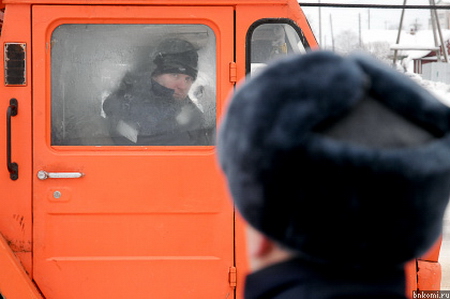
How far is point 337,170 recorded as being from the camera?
2.64 ft

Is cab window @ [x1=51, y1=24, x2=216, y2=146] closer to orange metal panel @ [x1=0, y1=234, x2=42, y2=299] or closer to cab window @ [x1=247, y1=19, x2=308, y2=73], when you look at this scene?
cab window @ [x1=247, y1=19, x2=308, y2=73]

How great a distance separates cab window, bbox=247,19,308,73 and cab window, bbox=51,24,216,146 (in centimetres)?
20

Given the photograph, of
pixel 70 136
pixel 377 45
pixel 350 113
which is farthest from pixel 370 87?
pixel 377 45

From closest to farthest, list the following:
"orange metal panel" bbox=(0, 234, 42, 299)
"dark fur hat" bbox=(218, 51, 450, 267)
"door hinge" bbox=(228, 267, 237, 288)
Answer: "dark fur hat" bbox=(218, 51, 450, 267) → "orange metal panel" bbox=(0, 234, 42, 299) → "door hinge" bbox=(228, 267, 237, 288)

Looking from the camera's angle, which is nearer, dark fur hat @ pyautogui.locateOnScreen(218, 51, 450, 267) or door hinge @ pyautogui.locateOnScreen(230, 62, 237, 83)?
dark fur hat @ pyautogui.locateOnScreen(218, 51, 450, 267)

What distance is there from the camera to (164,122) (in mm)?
2893

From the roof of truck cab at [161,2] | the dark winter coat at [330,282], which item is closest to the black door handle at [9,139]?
the roof of truck cab at [161,2]

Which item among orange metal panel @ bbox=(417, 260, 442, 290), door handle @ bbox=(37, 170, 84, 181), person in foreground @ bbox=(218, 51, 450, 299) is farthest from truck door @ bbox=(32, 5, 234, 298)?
person in foreground @ bbox=(218, 51, 450, 299)

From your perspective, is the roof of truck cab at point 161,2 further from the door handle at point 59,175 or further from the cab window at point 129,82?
the door handle at point 59,175

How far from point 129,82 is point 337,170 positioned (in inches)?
86.7

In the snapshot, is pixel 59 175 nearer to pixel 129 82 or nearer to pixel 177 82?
pixel 129 82

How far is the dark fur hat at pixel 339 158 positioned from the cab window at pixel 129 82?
2027mm

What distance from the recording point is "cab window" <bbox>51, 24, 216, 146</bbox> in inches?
113

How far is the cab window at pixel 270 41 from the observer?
2.87 metres
